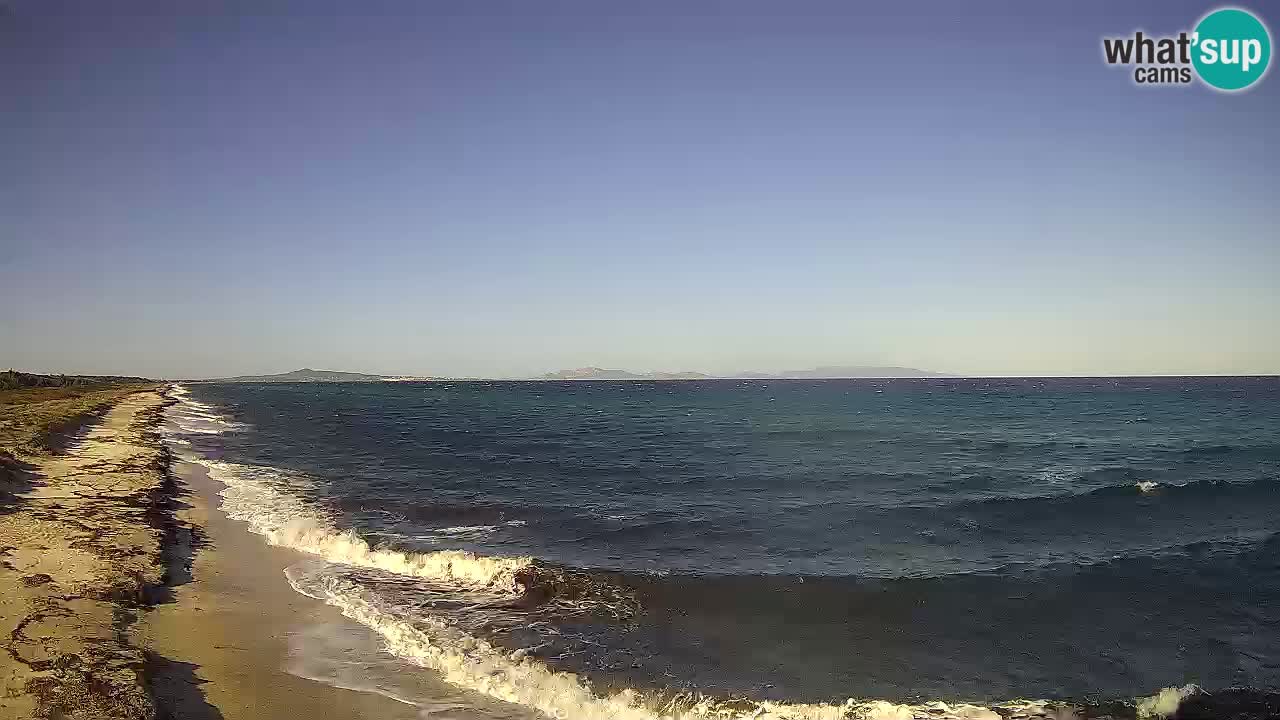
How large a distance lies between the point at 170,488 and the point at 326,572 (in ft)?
40.0

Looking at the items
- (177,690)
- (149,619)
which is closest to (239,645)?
(149,619)

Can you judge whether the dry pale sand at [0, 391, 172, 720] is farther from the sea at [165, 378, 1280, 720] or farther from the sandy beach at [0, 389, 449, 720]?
the sea at [165, 378, 1280, 720]

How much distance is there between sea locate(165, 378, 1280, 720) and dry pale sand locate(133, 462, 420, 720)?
52 cm

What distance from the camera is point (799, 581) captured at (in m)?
15.8

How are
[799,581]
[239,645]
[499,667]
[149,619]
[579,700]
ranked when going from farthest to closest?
[799,581] → [149,619] → [239,645] → [499,667] → [579,700]

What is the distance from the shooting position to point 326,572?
636 inches

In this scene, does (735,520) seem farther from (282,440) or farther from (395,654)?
(282,440)

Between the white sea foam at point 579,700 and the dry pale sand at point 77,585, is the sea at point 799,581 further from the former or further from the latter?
the dry pale sand at point 77,585

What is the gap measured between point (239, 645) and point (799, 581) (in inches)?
456

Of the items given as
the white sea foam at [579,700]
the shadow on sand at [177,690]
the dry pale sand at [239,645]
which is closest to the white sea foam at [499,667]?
the white sea foam at [579,700]

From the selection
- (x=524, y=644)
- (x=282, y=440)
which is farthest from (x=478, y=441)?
(x=524, y=644)

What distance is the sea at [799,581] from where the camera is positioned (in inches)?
420

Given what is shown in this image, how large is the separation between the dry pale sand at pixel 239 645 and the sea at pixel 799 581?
0.52 m

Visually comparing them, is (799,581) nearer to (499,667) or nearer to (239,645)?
(499,667)
